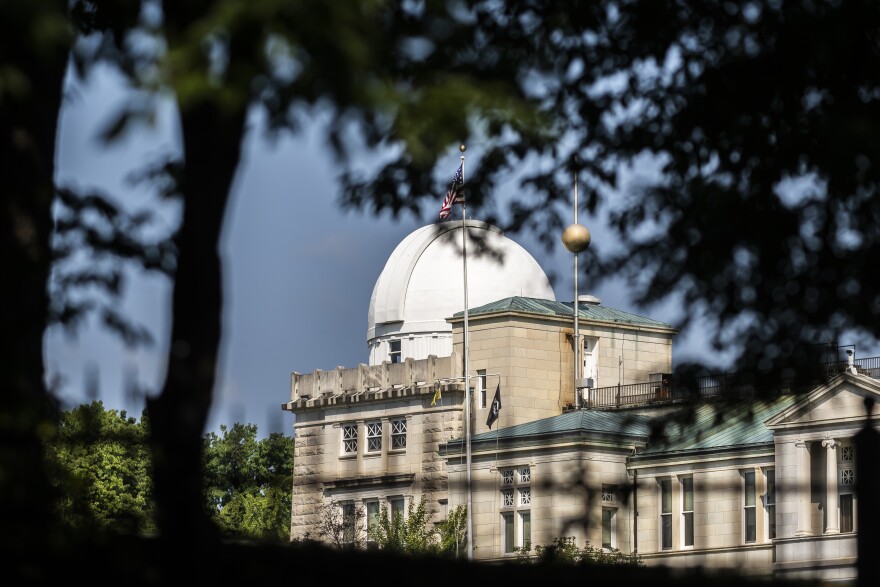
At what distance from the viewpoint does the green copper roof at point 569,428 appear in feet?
241

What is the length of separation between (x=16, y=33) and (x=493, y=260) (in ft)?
21.2

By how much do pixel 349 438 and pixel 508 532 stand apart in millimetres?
18408

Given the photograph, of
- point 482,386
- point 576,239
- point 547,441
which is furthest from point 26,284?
point 482,386

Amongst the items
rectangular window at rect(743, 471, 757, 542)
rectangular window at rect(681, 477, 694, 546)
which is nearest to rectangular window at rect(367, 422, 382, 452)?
rectangular window at rect(681, 477, 694, 546)

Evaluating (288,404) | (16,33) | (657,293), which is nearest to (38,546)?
(16,33)

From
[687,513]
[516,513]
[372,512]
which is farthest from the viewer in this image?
[372,512]

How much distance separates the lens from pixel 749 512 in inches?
2685

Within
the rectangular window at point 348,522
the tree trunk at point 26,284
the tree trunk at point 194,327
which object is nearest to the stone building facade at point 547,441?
the rectangular window at point 348,522

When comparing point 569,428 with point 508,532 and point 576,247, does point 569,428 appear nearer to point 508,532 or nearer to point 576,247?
point 508,532

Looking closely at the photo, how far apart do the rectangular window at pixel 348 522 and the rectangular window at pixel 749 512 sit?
19.8m

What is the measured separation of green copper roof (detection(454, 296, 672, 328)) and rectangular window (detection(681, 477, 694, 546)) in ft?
55.0

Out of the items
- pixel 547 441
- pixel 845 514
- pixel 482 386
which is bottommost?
pixel 845 514

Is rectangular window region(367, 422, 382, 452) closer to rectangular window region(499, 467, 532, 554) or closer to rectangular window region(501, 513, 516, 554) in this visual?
rectangular window region(499, 467, 532, 554)

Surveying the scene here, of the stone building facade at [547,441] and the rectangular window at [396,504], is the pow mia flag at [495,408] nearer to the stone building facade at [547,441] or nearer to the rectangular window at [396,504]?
the stone building facade at [547,441]
